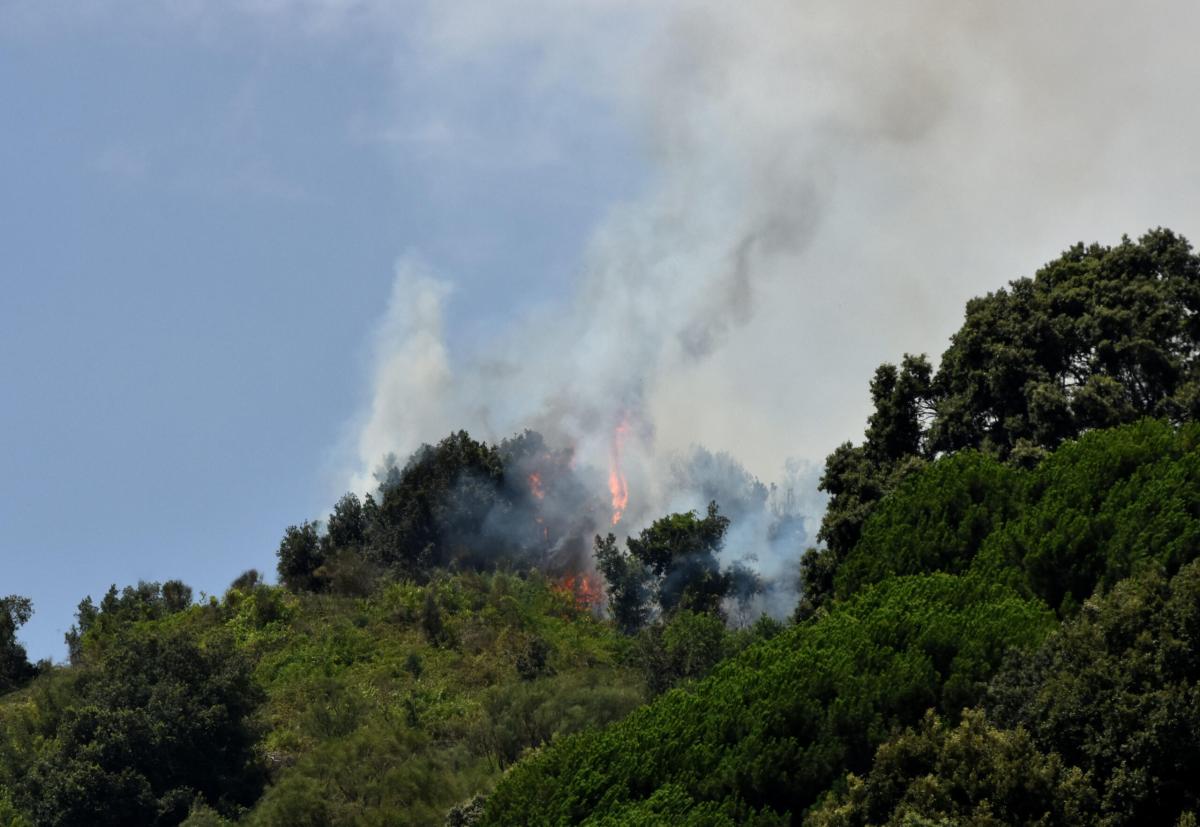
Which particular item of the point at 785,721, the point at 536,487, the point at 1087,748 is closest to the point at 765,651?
the point at 785,721

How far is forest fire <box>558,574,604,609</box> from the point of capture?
111 m

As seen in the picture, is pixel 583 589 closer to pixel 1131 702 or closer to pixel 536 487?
pixel 536 487

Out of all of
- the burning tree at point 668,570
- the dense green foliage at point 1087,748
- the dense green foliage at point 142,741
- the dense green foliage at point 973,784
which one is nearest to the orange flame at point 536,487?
the burning tree at point 668,570

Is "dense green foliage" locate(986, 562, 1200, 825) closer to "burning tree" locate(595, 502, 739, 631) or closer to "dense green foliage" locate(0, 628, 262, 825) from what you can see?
"dense green foliage" locate(0, 628, 262, 825)

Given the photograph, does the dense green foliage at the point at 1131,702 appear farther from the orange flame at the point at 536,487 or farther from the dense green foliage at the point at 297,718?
the orange flame at the point at 536,487

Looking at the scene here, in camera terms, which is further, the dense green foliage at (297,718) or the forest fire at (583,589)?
the forest fire at (583,589)

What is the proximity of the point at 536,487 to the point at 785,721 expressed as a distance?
7088 cm

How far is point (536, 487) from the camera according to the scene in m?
123

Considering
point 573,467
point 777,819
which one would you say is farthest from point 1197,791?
point 573,467

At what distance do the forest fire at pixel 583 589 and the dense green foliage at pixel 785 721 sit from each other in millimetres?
52466

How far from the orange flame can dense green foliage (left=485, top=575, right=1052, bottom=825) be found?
64.6 m

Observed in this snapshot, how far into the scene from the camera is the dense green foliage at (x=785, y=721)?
51.8 metres

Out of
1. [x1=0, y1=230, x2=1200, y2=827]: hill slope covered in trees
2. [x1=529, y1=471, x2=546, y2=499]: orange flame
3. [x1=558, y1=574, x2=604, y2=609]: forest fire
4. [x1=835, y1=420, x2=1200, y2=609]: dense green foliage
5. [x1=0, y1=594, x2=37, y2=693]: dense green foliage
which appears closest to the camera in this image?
[x1=0, y1=230, x2=1200, y2=827]: hill slope covered in trees

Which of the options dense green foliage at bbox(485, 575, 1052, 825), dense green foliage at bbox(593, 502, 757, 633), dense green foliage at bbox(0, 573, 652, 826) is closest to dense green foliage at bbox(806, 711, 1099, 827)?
dense green foliage at bbox(485, 575, 1052, 825)
